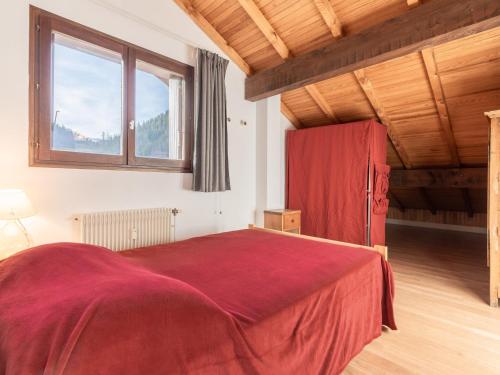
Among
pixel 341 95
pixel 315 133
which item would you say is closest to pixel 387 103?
pixel 341 95

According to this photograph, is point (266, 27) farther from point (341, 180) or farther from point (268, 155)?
point (341, 180)

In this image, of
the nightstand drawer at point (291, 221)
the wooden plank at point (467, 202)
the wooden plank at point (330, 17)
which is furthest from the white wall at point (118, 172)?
the wooden plank at point (467, 202)

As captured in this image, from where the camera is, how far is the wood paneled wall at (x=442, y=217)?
5.79 metres

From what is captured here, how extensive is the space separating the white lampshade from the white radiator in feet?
1.57

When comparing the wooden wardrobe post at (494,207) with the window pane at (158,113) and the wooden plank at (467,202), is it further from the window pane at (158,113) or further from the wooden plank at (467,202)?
the wooden plank at (467,202)

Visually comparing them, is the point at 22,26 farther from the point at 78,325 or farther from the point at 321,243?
the point at 321,243

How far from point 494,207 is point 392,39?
1.70m

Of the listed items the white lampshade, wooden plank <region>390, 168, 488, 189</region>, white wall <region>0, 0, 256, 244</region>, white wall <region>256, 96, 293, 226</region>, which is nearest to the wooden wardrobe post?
white wall <region>256, 96, 293, 226</region>

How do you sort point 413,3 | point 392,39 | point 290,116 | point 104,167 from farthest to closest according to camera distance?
point 290,116 < point 104,167 < point 392,39 < point 413,3

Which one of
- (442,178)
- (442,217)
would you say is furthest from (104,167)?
(442,217)

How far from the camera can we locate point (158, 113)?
3076 mm

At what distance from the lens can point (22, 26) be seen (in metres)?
2.14

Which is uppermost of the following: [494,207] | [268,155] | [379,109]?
[379,109]

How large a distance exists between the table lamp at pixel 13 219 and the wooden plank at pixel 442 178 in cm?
554
